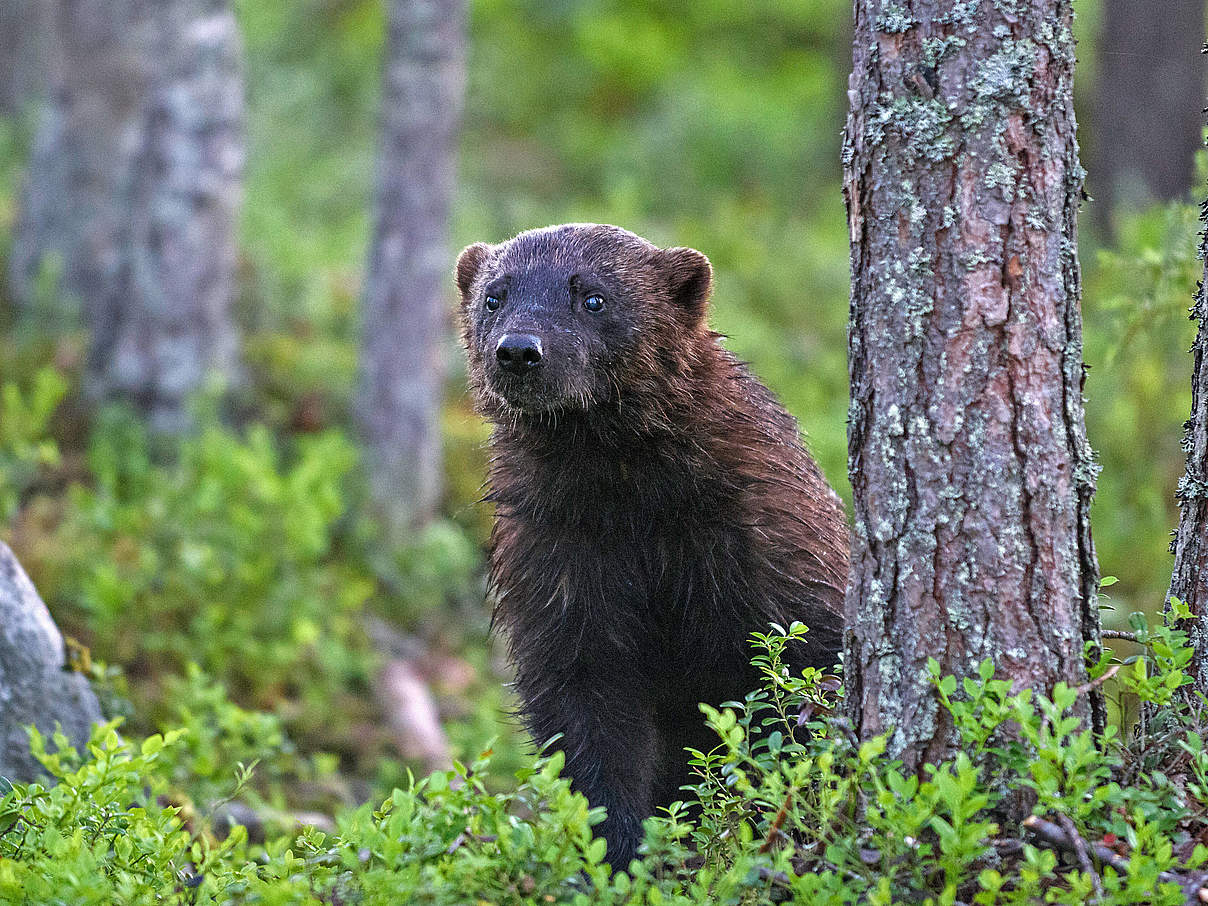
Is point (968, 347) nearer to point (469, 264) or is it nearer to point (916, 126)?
point (916, 126)

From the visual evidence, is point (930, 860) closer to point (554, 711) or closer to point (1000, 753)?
point (1000, 753)

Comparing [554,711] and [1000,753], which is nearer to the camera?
[1000,753]

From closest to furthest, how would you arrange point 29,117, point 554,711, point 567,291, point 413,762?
1. point 554,711
2. point 567,291
3. point 413,762
4. point 29,117

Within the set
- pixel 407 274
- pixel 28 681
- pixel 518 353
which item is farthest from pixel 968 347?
pixel 407 274

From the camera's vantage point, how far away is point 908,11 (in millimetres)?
3080

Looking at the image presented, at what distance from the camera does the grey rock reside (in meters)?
4.66

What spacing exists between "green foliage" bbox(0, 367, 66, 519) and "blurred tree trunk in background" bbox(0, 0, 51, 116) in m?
6.89

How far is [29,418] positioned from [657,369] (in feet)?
13.3

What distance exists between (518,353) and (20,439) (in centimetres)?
370

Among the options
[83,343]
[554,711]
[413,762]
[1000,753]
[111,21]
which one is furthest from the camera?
[111,21]

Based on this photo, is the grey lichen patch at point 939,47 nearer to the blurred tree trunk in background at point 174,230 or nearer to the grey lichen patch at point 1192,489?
the grey lichen patch at point 1192,489

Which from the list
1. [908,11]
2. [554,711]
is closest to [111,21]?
[554,711]

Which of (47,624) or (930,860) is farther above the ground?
(930,860)

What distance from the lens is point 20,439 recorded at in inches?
272
